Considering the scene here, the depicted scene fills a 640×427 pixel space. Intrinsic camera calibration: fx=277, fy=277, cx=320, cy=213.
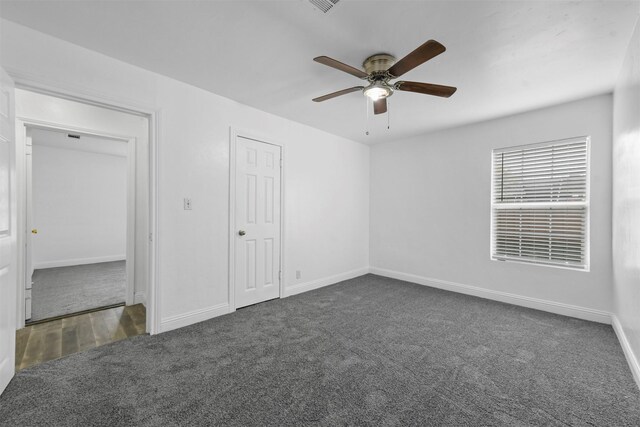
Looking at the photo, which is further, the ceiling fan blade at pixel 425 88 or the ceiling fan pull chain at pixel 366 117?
the ceiling fan pull chain at pixel 366 117

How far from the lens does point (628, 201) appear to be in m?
2.21

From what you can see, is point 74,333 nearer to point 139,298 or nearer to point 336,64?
point 139,298

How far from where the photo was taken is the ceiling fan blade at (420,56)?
167 centimetres

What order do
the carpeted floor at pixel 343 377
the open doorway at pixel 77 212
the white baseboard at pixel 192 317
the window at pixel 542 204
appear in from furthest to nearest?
the open doorway at pixel 77 212, the window at pixel 542 204, the white baseboard at pixel 192 317, the carpeted floor at pixel 343 377

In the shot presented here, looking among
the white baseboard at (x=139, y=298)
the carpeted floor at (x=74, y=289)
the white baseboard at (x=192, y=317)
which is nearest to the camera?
the white baseboard at (x=192, y=317)

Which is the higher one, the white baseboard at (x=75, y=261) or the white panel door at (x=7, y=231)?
the white panel door at (x=7, y=231)

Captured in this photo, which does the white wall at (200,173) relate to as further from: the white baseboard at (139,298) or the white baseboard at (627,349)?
the white baseboard at (627,349)

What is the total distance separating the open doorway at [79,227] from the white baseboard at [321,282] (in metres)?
1.77

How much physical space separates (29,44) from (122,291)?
3.30 metres

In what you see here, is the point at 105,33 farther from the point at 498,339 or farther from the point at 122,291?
the point at 498,339

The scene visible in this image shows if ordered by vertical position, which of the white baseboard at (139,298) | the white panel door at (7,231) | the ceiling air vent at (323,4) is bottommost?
the white baseboard at (139,298)

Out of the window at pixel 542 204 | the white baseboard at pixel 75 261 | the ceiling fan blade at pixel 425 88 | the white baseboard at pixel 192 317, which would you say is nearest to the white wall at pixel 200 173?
the white baseboard at pixel 192 317

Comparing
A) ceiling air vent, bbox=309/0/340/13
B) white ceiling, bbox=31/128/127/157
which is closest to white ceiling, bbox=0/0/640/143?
ceiling air vent, bbox=309/0/340/13

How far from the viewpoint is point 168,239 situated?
9.12 ft
